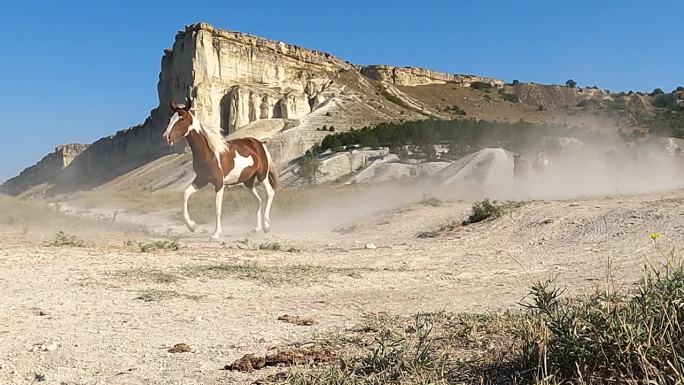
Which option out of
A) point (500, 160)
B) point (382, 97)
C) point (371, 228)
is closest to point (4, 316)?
point (371, 228)

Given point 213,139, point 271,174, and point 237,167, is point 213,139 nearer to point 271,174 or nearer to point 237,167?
point 237,167

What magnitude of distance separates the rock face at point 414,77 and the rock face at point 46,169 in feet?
194

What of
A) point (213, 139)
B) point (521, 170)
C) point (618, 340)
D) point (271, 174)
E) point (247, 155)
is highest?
point (213, 139)

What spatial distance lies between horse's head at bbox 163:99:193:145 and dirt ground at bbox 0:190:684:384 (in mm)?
2238

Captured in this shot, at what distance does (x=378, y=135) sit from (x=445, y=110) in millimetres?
54303

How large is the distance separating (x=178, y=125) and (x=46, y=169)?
12429 centimetres

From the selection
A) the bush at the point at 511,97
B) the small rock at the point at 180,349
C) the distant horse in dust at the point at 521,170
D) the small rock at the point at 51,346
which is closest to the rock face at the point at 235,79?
the bush at the point at 511,97

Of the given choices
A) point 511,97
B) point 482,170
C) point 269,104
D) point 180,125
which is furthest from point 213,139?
point 511,97

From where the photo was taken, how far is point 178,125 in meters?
12.6

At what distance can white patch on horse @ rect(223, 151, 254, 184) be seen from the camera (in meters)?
13.5

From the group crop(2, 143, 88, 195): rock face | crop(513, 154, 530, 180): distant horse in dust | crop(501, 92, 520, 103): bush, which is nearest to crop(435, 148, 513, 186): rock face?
crop(513, 154, 530, 180): distant horse in dust

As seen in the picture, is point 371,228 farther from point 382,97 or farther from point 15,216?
point 382,97

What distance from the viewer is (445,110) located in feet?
353

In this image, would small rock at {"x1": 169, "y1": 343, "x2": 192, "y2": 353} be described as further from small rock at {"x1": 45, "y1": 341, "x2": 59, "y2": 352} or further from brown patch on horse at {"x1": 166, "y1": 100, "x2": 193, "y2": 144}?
brown patch on horse at {"x1": 166, "y1": 100, "x2": 193, "y2": 144}
